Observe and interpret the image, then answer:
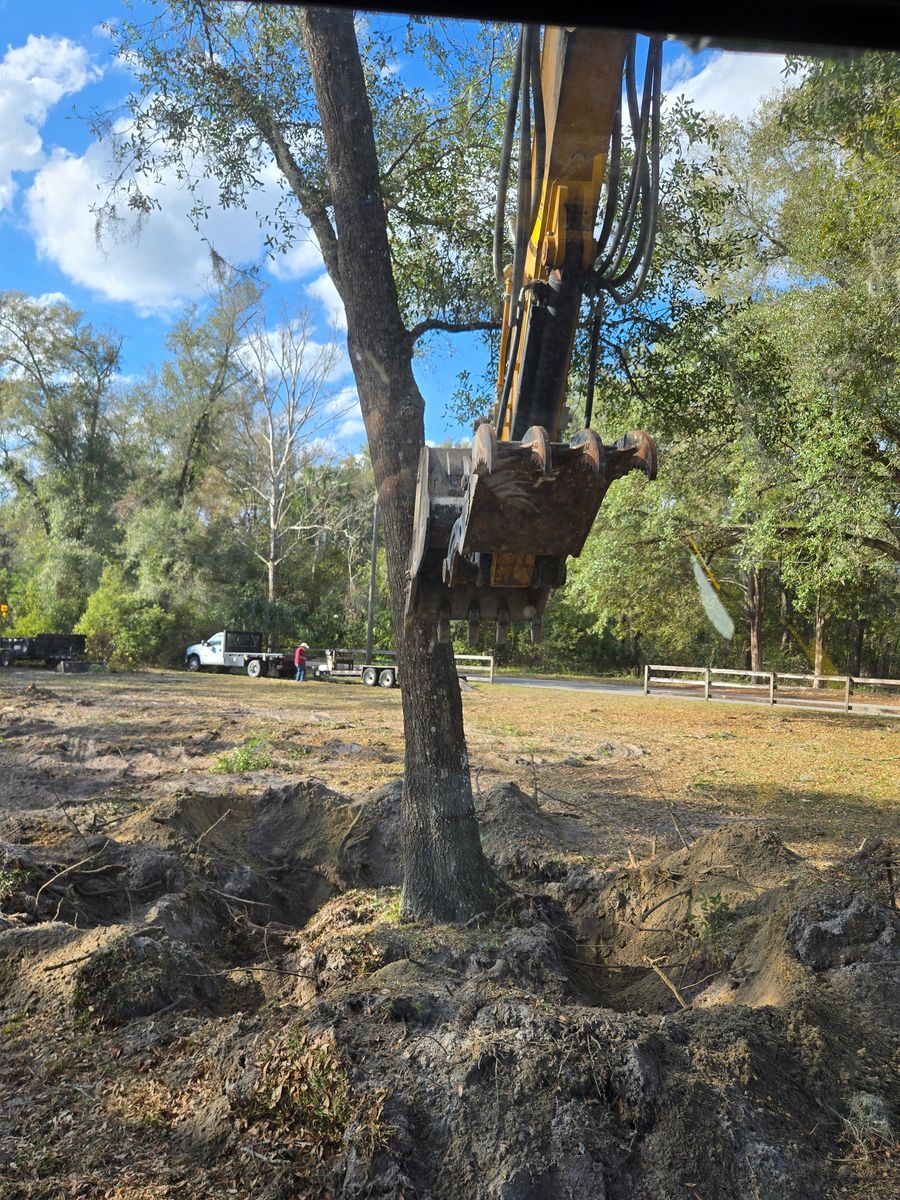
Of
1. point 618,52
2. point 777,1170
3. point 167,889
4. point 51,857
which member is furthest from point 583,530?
point 51,857

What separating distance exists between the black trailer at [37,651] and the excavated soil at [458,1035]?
24780mm

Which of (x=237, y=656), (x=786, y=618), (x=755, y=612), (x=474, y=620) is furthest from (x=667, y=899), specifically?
(x=786, y=618)

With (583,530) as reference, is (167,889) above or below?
below

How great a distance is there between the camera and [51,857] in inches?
246

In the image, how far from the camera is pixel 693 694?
27578mm

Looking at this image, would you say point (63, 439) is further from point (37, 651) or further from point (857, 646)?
point (857, 646)

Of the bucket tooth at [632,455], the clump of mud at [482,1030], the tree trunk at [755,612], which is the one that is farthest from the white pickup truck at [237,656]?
the bucket tooth at [632,455]

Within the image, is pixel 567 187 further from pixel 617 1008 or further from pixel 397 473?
pixel 617 1008

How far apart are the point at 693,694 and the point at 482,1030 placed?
25.1 metres

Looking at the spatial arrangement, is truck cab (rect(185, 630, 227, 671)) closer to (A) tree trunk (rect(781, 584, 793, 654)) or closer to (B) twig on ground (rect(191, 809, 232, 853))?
(A) tree trunk (rect(781, 584, 793, 654))

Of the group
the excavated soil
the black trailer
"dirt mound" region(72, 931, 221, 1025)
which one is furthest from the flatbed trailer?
"dirt mound" region(72, 931, 221, 1025)

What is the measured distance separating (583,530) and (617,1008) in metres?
2.73

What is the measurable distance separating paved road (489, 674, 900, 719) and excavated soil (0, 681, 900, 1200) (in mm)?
18819

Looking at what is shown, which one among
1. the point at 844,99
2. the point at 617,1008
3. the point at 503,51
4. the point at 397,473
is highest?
the point at 844,99
